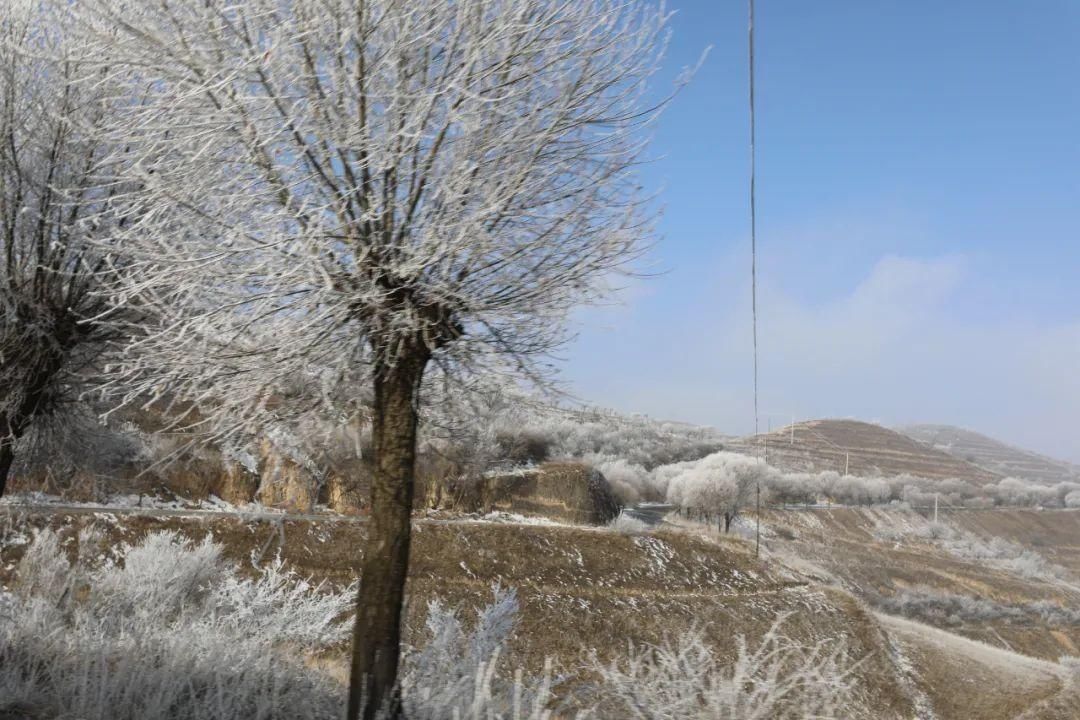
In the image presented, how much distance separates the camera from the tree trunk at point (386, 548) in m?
4.49

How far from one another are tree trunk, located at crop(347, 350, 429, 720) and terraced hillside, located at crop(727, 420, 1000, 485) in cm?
9072

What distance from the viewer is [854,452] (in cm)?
11138

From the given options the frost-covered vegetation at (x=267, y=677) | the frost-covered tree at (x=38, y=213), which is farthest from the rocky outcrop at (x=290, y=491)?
the frost-covered tree at (x=38, y=213)

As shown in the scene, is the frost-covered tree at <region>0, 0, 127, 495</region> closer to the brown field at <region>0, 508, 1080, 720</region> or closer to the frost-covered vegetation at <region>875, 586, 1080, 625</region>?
the brown field at <region>0, 508, 1080, 720</region>

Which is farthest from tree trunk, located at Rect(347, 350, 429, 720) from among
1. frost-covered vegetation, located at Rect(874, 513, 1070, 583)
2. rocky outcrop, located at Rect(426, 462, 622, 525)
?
frost-covered vegetation, located at Rect(874, 513, 1070, 583)

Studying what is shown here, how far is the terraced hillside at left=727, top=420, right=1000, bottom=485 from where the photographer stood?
325 ft

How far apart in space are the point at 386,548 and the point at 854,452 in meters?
118

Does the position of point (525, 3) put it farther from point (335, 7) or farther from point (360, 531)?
point (360, 531)

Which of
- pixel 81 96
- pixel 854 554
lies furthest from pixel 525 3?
pixel 854 554

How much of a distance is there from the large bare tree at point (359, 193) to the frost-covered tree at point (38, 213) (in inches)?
114

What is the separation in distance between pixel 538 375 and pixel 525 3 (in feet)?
8.73

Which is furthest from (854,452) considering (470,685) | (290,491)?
(470,685)

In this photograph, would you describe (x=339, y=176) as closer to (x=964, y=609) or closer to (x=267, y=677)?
(x=267, y=677)

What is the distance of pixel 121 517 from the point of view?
17375 mm
